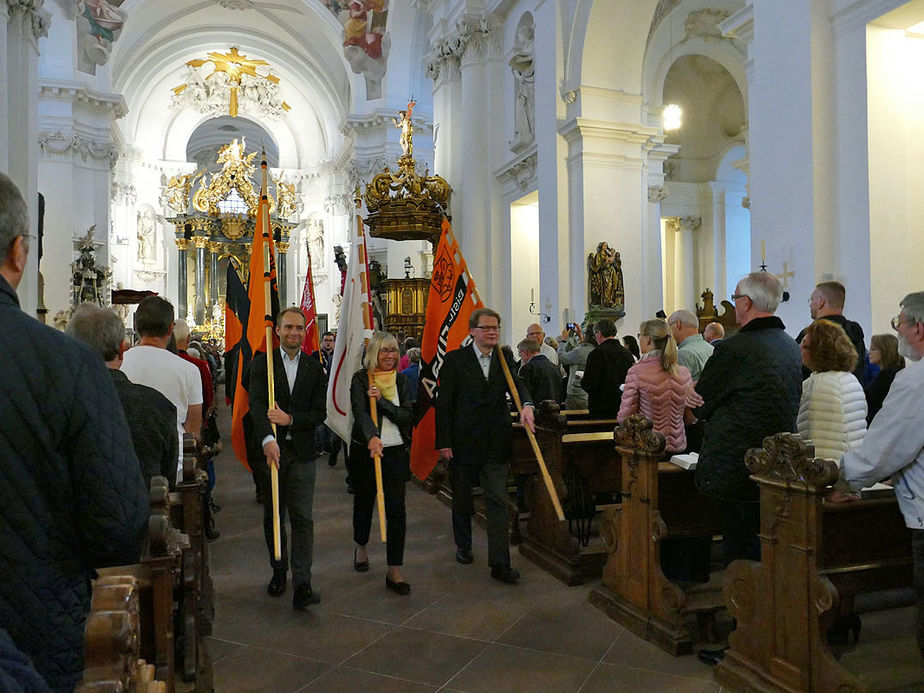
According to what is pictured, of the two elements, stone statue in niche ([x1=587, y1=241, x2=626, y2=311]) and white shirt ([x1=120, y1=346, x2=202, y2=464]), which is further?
stone statue in niche ([x1=587, y1=241, x2=626, y2=311])

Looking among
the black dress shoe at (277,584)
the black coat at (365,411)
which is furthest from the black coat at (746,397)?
the black dress shoe at (277,584)

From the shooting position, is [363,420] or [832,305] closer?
[363,420]

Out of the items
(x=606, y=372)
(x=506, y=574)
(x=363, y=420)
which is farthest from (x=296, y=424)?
(x=606, y=372)

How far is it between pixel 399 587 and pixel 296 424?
116cm

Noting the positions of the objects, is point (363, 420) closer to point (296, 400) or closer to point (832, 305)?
point (296, 400)

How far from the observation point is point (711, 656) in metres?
3.30

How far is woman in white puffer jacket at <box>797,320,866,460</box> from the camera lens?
10.6 ft

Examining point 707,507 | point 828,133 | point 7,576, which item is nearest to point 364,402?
point 707,507

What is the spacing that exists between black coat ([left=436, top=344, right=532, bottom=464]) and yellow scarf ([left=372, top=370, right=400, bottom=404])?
0.29 meters

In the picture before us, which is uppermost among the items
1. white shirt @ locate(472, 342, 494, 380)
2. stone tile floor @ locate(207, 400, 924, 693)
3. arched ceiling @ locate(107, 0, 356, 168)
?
arched ceiling @ locate(107, 0, 356, 168)

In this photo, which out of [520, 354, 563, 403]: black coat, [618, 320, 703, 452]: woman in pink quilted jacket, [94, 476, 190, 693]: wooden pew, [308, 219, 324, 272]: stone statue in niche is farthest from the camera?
[308, 219, 324, 272]: stone statue in niche

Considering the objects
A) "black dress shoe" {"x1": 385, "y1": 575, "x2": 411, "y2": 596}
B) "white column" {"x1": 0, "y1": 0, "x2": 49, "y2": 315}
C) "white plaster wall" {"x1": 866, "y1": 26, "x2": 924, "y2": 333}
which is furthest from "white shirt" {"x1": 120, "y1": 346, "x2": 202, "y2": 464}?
"white column" {"x1": 0, "y1": 0, "x2": 49, "y2": 315}

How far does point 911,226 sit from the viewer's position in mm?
6102

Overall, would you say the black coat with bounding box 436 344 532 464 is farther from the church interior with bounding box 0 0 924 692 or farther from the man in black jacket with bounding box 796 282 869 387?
the man in black jacket with bounding box 796 282 869 387
